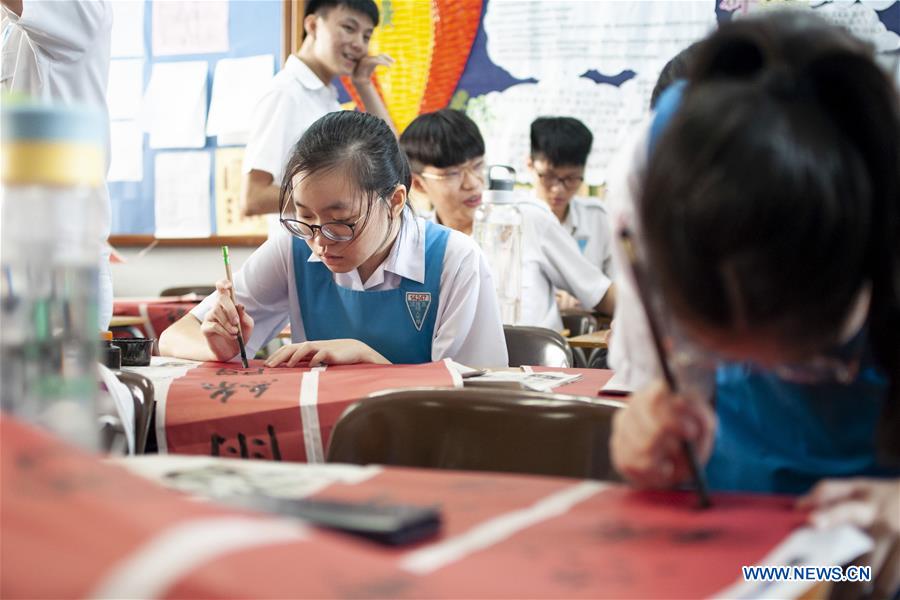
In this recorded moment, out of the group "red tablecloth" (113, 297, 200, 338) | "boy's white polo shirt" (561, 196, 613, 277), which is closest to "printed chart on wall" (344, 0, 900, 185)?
"boy's white polo shirt" (561, 196, 613, 277)

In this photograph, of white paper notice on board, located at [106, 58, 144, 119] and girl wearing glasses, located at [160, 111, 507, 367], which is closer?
girl wearing glasses, located at [160, 111, 507, 367]

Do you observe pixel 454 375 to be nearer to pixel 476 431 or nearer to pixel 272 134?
pixel 476 431

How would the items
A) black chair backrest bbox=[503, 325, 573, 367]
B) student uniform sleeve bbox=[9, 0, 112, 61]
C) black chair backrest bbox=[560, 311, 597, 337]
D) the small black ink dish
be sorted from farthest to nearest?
black chair backrest bbox=[560, 311, 597, 337] → student uniform sleeve bbox=[9, 0, 112, 61] → black chair backrest bbox=[503, 325, 573, 367] → the small black ink dish

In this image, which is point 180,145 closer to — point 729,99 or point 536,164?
point 536,164

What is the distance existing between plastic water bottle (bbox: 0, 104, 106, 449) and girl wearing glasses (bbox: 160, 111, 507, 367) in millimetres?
1151

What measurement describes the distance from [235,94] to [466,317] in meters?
2.95

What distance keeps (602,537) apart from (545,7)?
3961 millimetres

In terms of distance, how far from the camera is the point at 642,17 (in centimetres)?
421

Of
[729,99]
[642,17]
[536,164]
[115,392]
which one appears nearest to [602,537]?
[729,99]

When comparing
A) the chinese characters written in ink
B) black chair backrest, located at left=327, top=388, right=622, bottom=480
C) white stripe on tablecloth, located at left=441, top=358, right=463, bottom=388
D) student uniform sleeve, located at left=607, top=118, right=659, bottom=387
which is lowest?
the chinese characters written in ink

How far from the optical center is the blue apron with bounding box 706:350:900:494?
868 mm

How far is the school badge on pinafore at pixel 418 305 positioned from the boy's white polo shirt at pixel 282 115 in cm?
129

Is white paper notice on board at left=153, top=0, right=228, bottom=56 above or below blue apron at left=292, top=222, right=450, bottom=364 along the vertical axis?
above

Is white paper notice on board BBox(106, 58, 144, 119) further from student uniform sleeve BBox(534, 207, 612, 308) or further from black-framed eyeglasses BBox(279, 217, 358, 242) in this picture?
black-framed eyeglasses BBox(279, 217, 358, 242)
